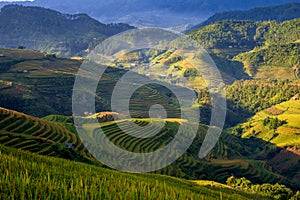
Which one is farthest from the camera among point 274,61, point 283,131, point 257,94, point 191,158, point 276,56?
point 276,56

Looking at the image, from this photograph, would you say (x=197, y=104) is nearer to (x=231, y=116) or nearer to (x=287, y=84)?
(x=231, y=116)

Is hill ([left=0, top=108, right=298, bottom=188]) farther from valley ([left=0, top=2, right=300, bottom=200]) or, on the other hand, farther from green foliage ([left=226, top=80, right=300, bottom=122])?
green foliage ([left=226, top=80, right=300, bottom=122])

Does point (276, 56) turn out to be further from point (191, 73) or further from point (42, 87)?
point (42, 87)

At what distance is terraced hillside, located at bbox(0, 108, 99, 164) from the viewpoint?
24219mm

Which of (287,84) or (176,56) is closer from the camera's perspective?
(287,84)

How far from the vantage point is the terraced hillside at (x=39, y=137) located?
24.2 m

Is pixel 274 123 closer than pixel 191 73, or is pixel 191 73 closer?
pixel 274 123

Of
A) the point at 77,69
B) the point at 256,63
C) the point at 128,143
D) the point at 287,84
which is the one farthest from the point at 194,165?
the point at 256,63

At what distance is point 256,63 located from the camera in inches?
6437

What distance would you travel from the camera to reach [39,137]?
27.9 m

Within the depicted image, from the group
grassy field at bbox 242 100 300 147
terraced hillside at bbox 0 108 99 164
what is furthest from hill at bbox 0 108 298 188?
grassy field at bbox 242 100 300 147

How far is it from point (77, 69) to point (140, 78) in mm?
27515

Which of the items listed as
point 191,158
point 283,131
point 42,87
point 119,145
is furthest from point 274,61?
point 119,145

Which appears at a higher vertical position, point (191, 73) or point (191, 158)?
point (191, 73)
